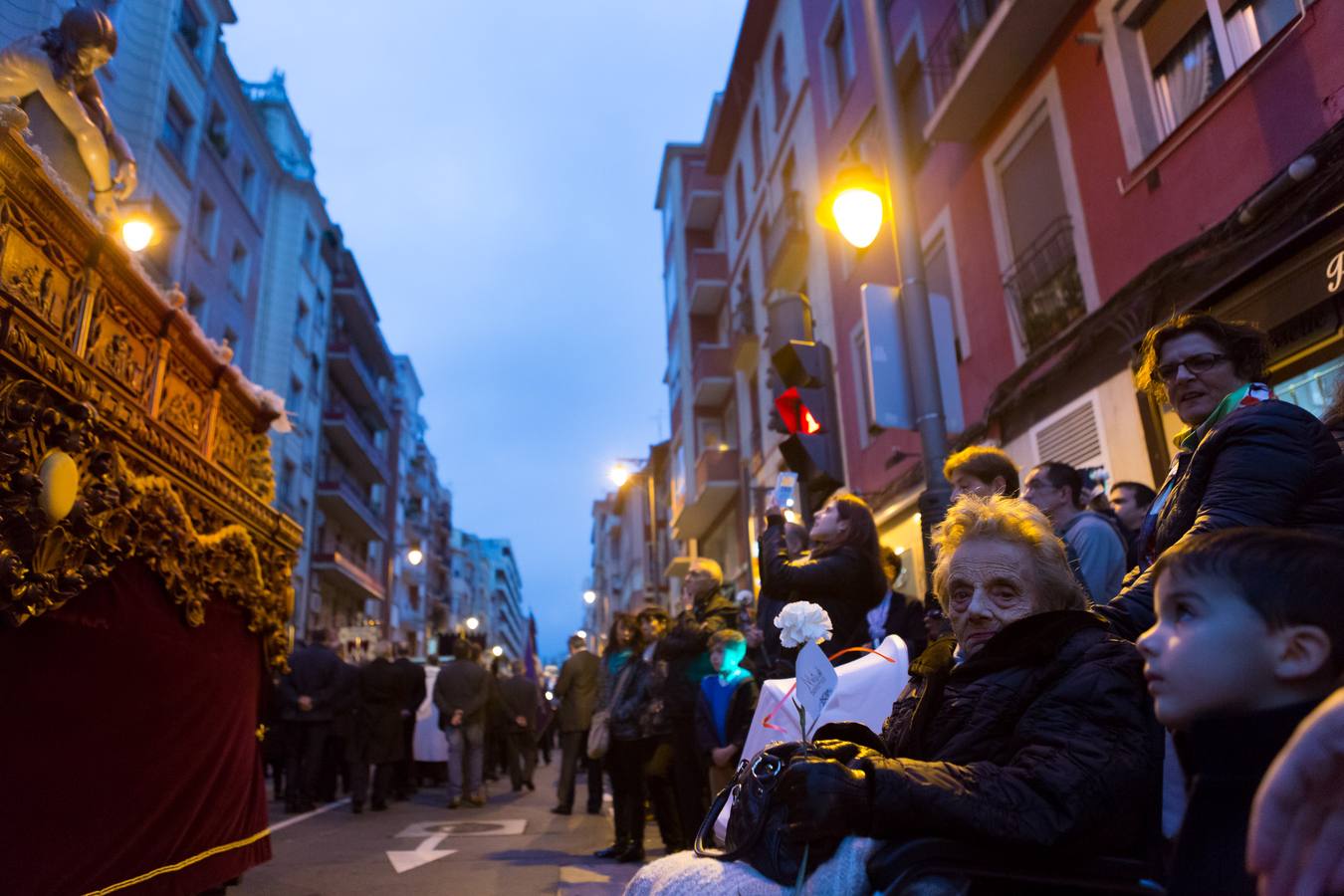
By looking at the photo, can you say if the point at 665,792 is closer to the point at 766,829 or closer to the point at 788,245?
the point at 766,829

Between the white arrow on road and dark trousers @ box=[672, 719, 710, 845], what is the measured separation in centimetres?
188

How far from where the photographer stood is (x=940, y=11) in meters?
12.1

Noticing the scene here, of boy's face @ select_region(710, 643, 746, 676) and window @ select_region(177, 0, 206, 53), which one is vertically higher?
window @ select_region(177, 0, 206, 53)

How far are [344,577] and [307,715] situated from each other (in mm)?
24926

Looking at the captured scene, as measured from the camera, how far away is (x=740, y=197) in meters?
24.5

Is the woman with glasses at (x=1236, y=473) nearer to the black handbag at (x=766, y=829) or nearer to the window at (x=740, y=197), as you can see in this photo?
the black handbag at (x=766, y=829)

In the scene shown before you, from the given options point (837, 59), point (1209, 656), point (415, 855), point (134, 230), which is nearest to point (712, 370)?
point (837, 59)

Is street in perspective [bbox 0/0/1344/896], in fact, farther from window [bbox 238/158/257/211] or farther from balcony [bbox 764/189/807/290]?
window [bbox 238/158/257/211]

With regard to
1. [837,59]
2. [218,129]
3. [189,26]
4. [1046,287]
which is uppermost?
[189,26]

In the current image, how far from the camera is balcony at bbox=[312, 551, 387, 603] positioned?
3162 cm

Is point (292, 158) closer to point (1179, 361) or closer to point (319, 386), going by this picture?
point (319, 386)

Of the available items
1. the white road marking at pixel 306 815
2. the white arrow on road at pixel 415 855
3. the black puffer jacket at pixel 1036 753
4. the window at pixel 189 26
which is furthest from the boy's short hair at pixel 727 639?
the window at pixel 189 26

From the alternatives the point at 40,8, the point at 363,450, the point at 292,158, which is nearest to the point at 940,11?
the point at 40,8

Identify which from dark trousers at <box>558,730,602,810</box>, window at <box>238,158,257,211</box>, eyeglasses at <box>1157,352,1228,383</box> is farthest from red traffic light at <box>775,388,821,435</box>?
window at <box>238,158,257,211</box>
